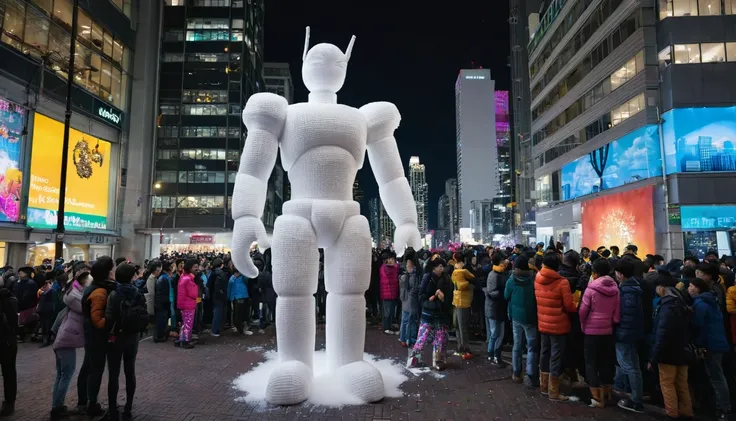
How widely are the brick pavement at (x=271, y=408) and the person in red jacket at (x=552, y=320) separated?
10.6 inches

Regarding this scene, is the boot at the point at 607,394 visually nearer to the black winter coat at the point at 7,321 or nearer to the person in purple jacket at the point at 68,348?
the person in purple jacket at the point at 68,348

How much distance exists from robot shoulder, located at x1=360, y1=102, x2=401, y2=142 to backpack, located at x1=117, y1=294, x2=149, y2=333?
328 centimetres

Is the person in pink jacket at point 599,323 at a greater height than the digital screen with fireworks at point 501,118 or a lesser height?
lesser

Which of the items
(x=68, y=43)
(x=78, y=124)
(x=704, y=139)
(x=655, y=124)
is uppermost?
(x=68, y=43)

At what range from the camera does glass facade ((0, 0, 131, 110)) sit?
1714 cm

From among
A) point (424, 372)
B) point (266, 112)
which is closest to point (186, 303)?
point (424, 372)

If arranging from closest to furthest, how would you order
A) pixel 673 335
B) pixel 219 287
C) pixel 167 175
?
pixel 673 335
pixel 219 287
pixel 167 175

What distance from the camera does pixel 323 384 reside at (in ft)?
15.7

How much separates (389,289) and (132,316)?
555 cm

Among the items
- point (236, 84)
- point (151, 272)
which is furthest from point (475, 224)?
point (151, 272)

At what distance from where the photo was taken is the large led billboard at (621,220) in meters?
18.6

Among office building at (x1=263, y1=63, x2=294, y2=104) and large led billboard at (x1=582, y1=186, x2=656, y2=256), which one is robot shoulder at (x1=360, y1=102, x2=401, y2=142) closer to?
large led billboard at (x1=582, y1=186, x2=656, y2=256)

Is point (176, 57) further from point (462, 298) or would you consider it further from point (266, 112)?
point (462, 298)

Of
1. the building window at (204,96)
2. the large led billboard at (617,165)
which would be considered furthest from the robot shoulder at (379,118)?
the building window at (204,96)
